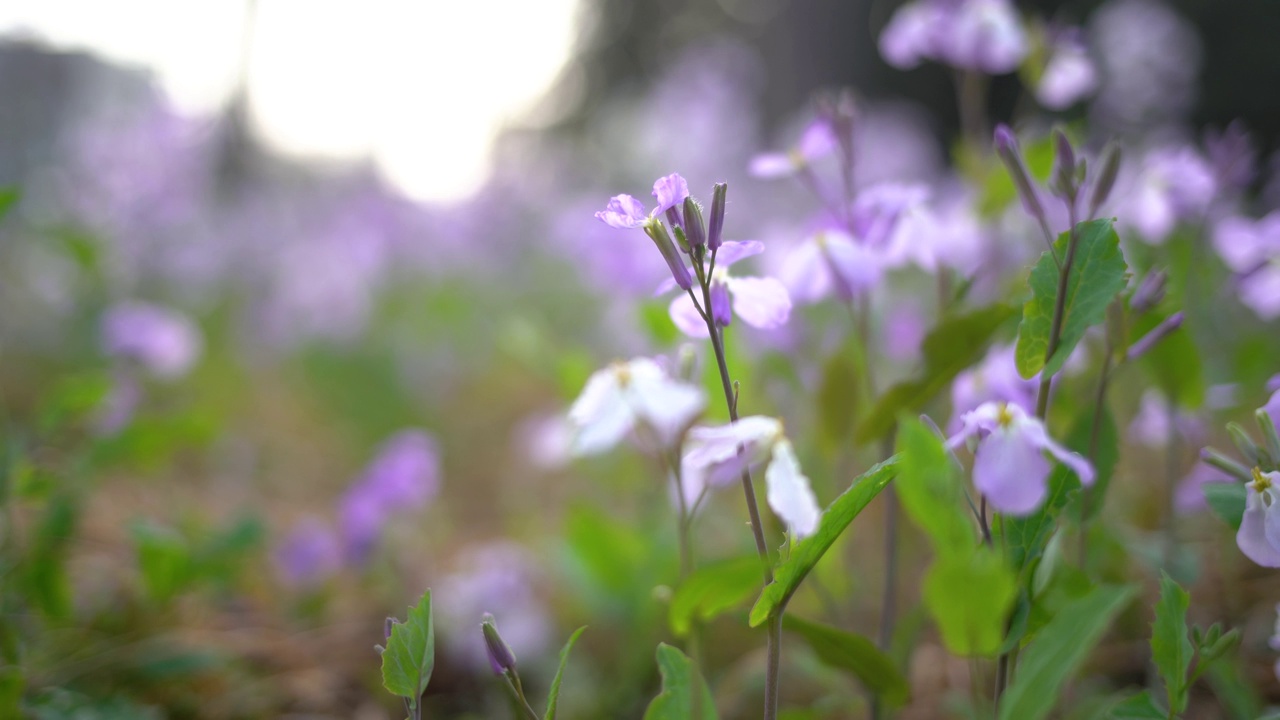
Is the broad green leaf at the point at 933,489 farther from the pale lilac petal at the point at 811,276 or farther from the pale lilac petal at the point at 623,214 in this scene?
the pale lilac petal at the point at 811,276

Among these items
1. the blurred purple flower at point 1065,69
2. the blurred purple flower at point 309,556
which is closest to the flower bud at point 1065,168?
the blurred purple flower at point 1065,69

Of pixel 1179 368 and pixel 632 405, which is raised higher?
pixel 632 405

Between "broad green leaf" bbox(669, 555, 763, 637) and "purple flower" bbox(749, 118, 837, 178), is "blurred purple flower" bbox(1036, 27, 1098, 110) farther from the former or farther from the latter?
"broad green leaf" bbox(669, 555, 763, 637)

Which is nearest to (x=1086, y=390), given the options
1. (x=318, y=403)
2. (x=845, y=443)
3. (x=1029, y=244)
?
(x=845, y=443)

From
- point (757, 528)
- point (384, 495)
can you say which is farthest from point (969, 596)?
point (384, 495)

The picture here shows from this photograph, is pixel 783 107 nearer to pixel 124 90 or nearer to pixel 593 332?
pixel 593 332

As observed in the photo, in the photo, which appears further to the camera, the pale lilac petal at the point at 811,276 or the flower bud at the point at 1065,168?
the pale lilac petal at the point at 811,276

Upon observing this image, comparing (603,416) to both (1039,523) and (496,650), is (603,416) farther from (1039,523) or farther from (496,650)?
(1039,523)
